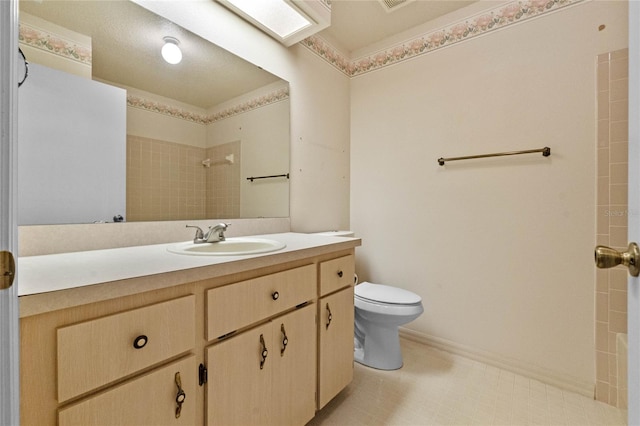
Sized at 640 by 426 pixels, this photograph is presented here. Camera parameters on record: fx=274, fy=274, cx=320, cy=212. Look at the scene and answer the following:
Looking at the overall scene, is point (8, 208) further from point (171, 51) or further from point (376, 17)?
point (376, 17)

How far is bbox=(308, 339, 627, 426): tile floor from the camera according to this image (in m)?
1.28

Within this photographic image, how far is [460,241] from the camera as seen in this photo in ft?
5.98

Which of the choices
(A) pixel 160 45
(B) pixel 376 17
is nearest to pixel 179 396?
(A) pixel 160 45

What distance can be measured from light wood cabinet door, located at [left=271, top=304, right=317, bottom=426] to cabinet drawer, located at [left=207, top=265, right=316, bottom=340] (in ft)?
0.20

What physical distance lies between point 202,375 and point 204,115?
1.16m

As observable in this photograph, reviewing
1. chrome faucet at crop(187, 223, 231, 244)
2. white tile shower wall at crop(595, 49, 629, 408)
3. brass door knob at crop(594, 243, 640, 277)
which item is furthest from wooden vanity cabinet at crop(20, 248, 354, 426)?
white tile shower wall at crop(595, 49, 629, 408)

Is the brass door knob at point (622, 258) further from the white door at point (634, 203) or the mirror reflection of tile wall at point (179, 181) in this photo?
the mirror reflection of tile wall at point (179, 181)

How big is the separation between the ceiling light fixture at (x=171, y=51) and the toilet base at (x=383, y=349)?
5.94 feet

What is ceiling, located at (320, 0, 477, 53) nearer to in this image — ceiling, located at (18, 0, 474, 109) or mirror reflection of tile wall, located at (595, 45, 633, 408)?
ceiling, located at (18, 0, 474, 109)

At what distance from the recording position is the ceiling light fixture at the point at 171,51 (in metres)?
1.25

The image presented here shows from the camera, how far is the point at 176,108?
1.29 metres

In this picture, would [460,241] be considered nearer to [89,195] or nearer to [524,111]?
[524,111]

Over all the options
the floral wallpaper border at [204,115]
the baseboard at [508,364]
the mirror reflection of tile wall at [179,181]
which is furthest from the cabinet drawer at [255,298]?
the baseboard at [508,364]

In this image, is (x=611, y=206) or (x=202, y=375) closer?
(x=202, y=375)
